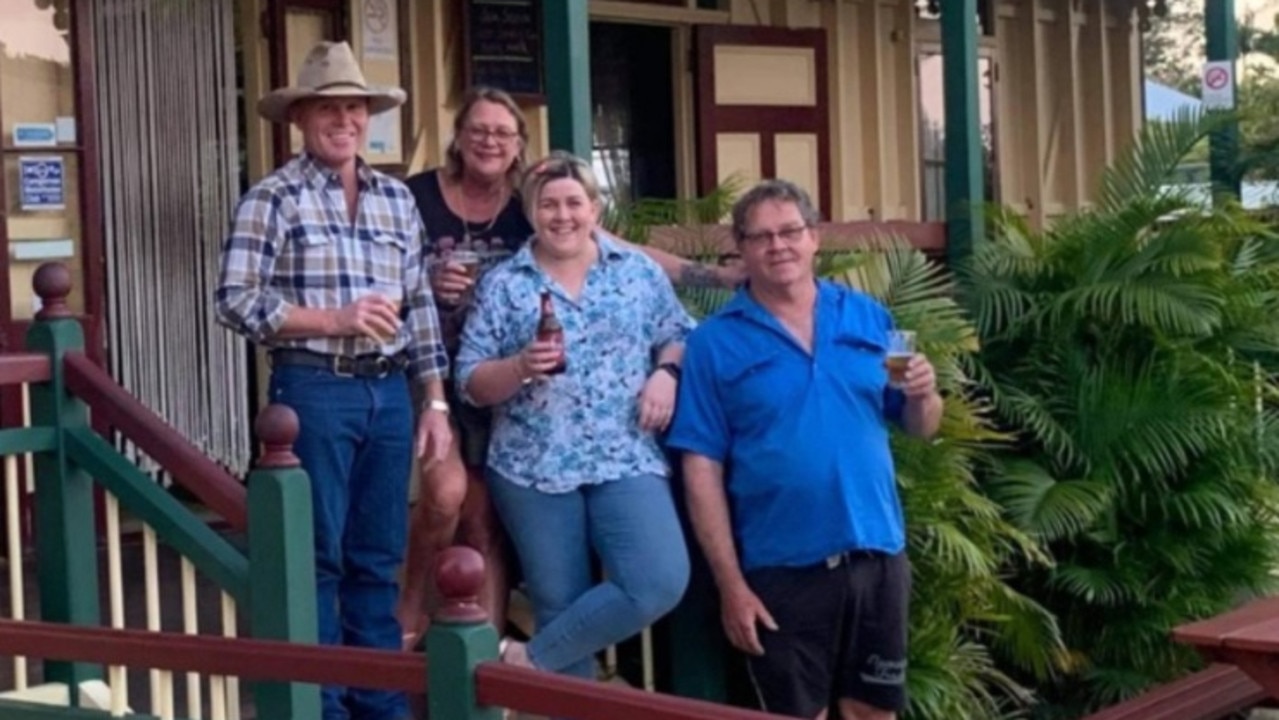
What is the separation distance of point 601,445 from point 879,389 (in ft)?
2.23

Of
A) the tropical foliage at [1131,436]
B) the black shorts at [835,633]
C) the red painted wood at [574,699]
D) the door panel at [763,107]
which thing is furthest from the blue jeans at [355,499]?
the door panel at [763,107]

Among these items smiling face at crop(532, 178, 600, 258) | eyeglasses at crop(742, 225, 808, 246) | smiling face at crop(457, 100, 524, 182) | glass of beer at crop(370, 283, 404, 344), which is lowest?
glass of beer at crop(370, 283, 404, 344)

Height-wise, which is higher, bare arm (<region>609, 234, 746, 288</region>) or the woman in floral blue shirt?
bare arm (<region>609, 234, 746, 288</region>)

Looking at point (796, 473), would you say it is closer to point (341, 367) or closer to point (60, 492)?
point (341, 367)

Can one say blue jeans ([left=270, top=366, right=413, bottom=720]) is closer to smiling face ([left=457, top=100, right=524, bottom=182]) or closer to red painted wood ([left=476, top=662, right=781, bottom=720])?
smiling face ([left=457, top=100, right=524, bottom=182])

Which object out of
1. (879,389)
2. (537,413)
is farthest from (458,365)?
(879,389)

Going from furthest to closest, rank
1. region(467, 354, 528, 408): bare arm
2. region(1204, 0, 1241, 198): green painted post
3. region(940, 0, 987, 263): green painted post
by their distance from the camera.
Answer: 1. region(1204, 0, 1241, 198): green painted post
2. region(940, 0, 987, 263): green painted post
3. region(467, 354, 528, 408): bare arm

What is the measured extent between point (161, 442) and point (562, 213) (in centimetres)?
105

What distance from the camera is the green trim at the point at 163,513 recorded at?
4.21 m

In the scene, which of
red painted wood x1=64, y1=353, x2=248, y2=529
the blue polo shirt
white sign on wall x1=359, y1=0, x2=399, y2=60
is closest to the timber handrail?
red painted wood x1=64, y1=353, x2=248, y2=529

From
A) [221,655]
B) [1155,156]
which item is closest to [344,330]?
[221,655]

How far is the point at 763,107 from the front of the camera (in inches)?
409

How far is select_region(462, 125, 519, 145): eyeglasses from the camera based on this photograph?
478cm

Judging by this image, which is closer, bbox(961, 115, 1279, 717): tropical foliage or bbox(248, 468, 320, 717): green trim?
bbox(248, 468, 320, 717): green trim
